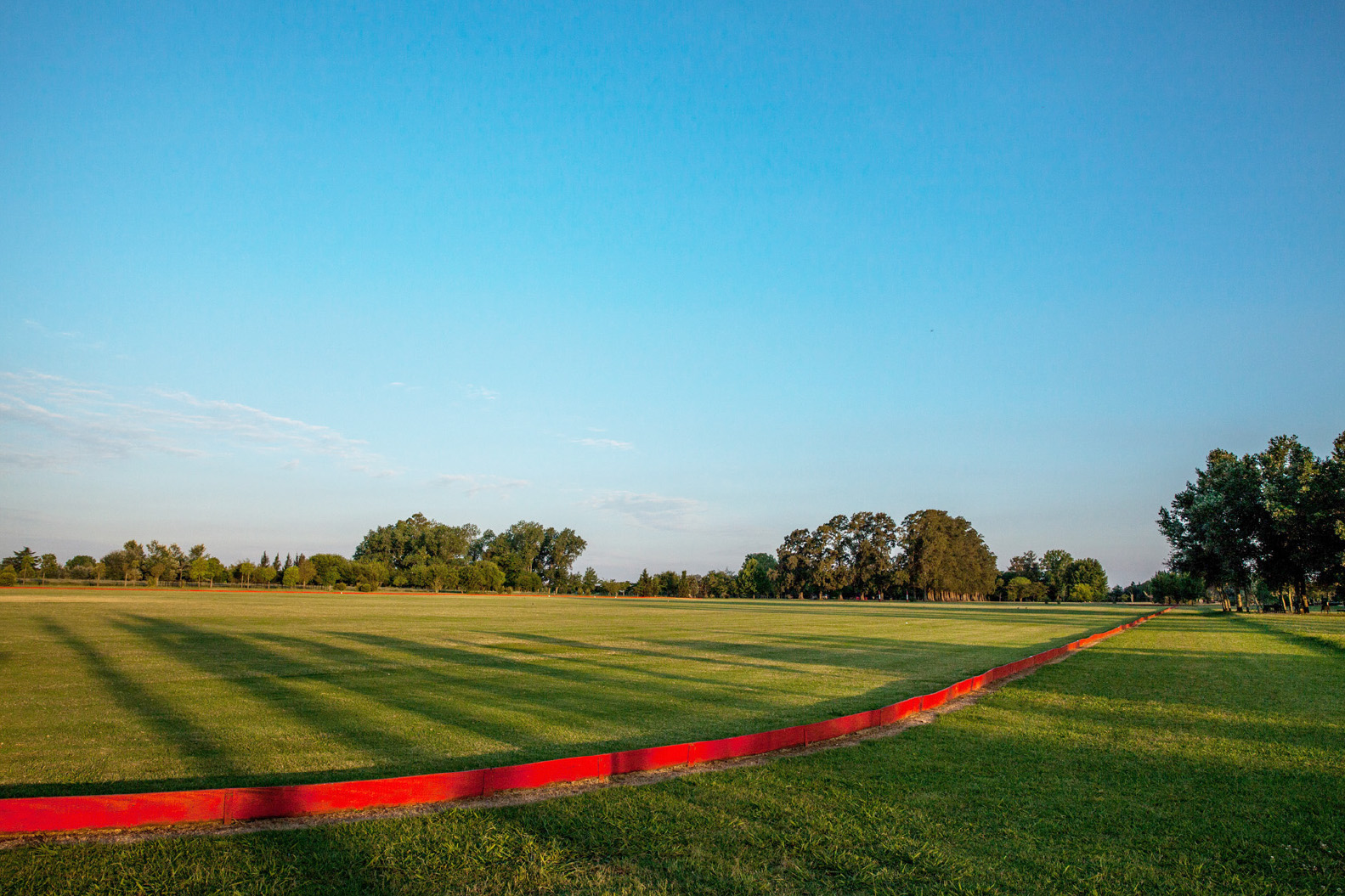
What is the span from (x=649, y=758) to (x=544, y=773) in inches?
50.5

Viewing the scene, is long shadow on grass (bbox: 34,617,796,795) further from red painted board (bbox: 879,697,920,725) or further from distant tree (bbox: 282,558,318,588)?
distant tree (bbox: 282,558,318,588)

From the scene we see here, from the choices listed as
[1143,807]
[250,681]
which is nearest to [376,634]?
[250,681]

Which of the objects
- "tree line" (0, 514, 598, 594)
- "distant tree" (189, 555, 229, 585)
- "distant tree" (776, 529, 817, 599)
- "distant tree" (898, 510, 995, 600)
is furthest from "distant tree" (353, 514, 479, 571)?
"distant tree" (898, 510, 995, 600)

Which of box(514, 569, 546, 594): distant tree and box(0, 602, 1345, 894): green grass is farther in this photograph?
box(514, 569, 546, 594): distant tree

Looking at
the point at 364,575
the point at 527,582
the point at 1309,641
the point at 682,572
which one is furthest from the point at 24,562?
the point at 1309,641

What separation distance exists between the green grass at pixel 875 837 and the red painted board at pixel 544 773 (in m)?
0.47

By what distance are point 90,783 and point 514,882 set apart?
5202mm

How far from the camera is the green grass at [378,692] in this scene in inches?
316

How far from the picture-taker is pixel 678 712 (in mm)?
11180

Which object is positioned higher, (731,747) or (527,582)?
(731,747)

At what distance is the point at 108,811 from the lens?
5.64 m

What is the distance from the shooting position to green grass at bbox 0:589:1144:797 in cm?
802

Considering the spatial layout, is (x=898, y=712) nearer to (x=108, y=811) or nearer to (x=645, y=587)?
(x=108, y=811)

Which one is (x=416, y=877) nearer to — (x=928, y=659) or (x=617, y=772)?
(x=617, y=772)
